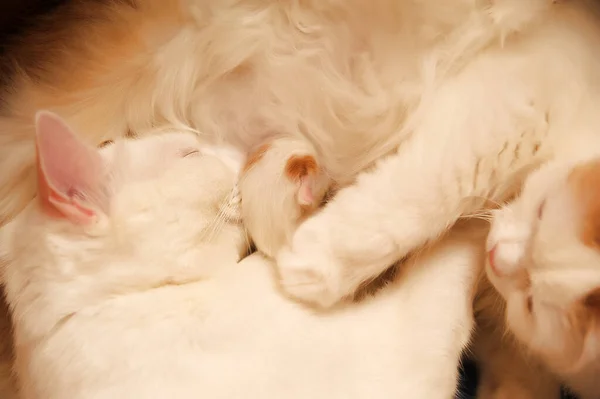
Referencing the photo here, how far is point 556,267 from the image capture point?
38.2 inches

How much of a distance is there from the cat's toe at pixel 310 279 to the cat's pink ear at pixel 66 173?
41cm

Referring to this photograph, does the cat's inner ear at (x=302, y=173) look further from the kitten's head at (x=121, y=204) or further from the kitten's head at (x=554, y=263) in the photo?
the kitten's head at (x=554, y=263)

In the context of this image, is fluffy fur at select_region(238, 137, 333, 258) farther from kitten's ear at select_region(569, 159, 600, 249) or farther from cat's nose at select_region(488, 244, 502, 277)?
kitten's ear at select_region(569, 159, 600, 249)

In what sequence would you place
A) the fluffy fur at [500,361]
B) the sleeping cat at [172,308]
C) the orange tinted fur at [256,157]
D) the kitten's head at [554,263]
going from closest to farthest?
1. the kitten's head at [554,263]
2. the sleeping cat at [172,308]
3. the fluffy fur at [500,361]
4. the orange tinted fur at [256,157]

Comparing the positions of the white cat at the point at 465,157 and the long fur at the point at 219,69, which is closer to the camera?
the white cat at the point at 465,157

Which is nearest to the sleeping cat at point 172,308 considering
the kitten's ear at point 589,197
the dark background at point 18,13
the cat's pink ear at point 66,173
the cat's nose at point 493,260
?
the cat's pink ear at point 66,173

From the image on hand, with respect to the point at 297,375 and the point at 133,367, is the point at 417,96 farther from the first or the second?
the point at 133,367

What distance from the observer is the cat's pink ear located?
1021 millimetres

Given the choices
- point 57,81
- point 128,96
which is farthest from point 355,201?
point 57,81

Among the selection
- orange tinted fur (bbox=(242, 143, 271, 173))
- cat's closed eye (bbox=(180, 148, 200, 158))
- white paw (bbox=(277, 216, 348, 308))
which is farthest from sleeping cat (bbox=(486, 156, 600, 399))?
cat's closed eye (bbox=(180, 148, 200, 158))

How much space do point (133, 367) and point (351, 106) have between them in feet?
2.41

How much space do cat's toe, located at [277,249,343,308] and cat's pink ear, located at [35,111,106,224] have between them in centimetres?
41

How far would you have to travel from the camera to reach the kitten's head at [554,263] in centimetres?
94

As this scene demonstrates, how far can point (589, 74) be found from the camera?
45.3 inches
